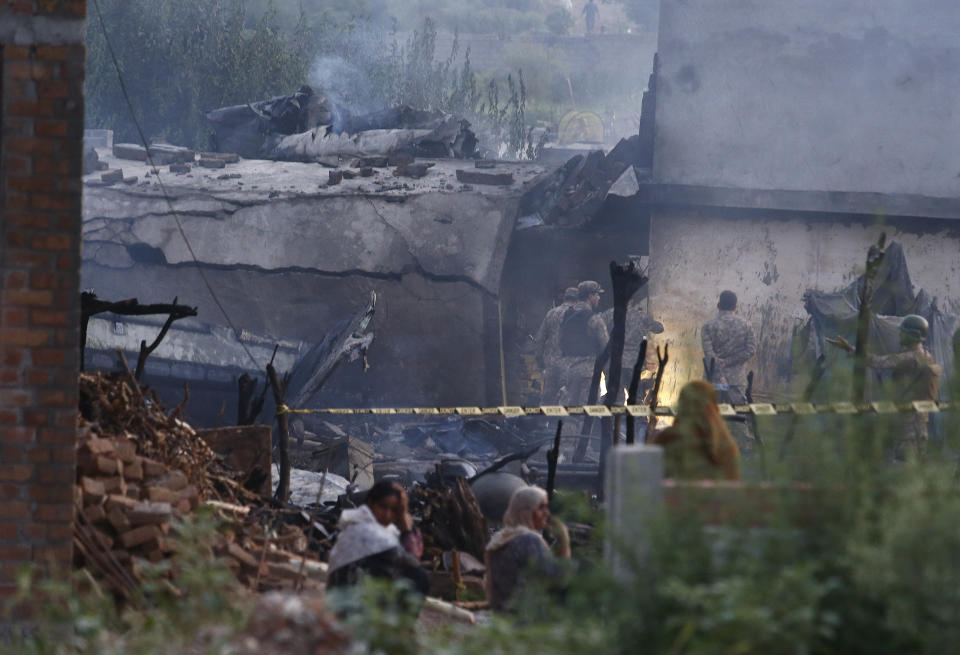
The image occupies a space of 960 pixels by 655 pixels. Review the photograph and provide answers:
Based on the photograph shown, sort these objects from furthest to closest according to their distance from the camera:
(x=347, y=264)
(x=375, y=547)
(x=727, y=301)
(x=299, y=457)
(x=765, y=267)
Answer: (x=765, y=267) → (x=347, y=264) → (x=727, y=301) → (x=299, y=457) → (x=375, y=547)

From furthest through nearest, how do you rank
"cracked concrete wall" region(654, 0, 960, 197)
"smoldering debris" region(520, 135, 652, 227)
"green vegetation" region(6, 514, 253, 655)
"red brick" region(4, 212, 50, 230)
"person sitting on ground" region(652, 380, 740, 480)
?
"cracked concrete wall" region(654, 0, 960, 197) → "smoldering debris" region(520, 135, 652, 227) → "person sitting on ground" region(652, 380, 740, 480) → "red brick" region(4, 212, 50, 230) → "green vegetation" region(6, 514, 253, 655)

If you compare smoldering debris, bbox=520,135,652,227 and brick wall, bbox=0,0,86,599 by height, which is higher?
smoldering debris, bbox=520,135,652,227

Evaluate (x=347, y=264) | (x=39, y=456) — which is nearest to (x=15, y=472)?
(x=39, y=456)

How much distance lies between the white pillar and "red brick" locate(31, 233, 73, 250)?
2.56m

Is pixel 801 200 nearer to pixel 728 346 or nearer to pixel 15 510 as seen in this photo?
pixel 728 346

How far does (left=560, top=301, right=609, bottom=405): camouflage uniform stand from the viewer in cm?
1417

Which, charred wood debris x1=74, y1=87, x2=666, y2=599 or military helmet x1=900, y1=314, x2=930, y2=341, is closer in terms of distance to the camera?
charred wood debris x1=74, y1=87, x2=666, y2=599

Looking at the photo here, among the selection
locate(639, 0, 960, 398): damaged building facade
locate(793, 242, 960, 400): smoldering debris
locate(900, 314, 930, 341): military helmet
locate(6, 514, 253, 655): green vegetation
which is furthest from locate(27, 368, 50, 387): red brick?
locate(639, 0, 960, 398): damaged building facade

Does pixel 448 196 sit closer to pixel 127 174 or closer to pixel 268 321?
pixel 268 321

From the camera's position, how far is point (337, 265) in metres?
15.8

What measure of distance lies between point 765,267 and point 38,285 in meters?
13.2

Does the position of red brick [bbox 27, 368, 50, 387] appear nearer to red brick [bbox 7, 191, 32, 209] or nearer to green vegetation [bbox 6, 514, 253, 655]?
red brick [bbox 7, 191, 32, 209]

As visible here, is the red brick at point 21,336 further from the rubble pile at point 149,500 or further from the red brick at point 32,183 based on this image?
the rubble pile at point 149,500

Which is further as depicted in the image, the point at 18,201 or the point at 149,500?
the point at 149,500
